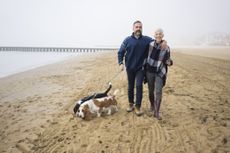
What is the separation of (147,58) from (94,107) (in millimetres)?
1814

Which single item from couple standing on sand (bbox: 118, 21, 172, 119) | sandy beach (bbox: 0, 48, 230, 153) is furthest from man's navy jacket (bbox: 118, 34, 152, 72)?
sandy beach (bbox: 0, 48, 230, 153)

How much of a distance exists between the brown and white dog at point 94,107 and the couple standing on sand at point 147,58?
863 millimetres

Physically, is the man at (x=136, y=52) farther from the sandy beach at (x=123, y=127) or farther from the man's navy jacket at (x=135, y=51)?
the sandy beach at (x=123, y=127)

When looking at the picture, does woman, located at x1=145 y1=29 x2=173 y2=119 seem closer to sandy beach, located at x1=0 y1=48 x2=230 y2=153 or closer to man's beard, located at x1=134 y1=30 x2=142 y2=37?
man's beard, located at x1=134 y1=30 x2=142 y2=37

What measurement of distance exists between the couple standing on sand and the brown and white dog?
86 centimetres

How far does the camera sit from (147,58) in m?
5.18

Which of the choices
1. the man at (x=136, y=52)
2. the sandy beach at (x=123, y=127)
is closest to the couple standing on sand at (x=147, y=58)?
the man at (x=136, y=52)

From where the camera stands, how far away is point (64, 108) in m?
6.74

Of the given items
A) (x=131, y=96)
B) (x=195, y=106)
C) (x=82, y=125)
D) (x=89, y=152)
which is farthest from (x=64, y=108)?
(x=195, y=106)

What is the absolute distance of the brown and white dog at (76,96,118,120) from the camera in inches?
214

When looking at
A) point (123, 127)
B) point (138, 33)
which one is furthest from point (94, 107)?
point (138, 33)

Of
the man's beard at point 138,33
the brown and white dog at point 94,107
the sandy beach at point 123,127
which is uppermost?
the man's beard at point 138,33

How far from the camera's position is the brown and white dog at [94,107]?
544 centimetres

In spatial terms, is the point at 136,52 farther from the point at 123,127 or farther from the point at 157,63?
the point at 123,127
